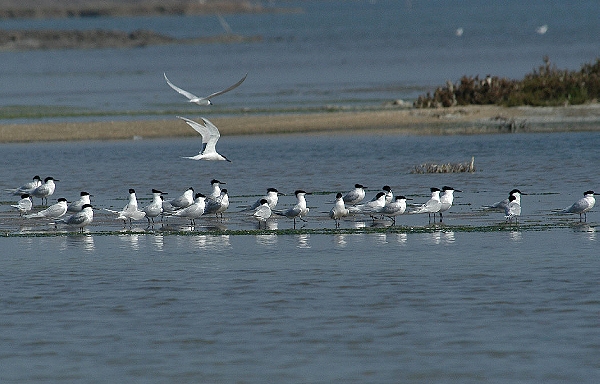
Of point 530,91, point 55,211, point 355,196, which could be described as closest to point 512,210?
point 355,196

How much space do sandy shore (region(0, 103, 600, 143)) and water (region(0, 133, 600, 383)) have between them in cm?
930

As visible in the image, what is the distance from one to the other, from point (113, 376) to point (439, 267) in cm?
533

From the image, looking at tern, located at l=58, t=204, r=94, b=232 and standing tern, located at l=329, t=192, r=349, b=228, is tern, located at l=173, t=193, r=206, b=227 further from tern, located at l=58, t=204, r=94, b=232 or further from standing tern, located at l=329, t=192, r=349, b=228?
standing tern, located at l=329, t=192, r=349, b=228

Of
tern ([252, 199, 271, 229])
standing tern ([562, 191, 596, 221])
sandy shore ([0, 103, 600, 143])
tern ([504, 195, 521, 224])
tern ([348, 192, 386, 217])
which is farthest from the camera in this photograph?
sandy shore ([0, 103, 600, 143])

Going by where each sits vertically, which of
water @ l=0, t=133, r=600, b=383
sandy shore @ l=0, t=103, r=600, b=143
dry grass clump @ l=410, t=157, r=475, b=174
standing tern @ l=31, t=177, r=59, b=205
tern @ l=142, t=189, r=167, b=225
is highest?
sandy shore @ l=0, t=103, r=600, b=143

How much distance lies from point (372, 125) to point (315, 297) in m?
19.7

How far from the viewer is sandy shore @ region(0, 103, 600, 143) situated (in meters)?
31.6

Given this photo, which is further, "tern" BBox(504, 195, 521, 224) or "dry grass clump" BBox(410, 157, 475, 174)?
"dry grass clump" BBox(410, 157, 475, 174)

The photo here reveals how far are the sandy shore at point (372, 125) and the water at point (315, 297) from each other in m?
9.30

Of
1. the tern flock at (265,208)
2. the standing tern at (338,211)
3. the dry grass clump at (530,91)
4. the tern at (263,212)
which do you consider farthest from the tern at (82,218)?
the dry grass clump at (530,91)

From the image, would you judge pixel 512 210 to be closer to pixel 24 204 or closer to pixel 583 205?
pixel 583 205

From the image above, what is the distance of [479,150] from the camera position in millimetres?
27594

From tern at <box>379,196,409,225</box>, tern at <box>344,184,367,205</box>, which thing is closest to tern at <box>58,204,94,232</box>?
tern at <box>344,184,367,205</box>

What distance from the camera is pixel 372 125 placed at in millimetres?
32656
